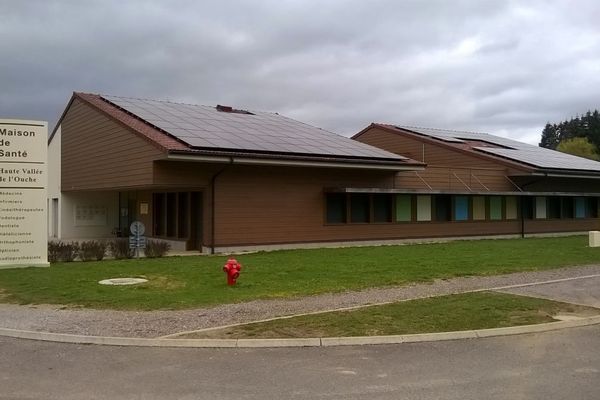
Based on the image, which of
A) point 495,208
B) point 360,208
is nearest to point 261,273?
point 360,208

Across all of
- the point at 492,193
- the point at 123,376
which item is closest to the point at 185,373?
the point at 123,376

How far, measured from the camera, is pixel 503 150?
35594mm

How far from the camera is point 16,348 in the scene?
8.02 metres

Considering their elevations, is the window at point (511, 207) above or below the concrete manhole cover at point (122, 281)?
above

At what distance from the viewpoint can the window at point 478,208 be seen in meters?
29.3

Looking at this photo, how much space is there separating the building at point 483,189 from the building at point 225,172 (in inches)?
47.0

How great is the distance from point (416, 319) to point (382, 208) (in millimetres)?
16741

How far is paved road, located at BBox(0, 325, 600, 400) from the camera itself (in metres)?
6.04

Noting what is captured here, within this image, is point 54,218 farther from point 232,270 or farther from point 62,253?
point 232,270

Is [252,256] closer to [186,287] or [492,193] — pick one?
[186,287]

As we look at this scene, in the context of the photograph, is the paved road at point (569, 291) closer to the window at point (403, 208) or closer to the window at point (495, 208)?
the window at point (403, 208)

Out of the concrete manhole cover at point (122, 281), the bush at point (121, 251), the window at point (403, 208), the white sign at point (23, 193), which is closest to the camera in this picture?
the concrete manhole cover at point (122, 281)

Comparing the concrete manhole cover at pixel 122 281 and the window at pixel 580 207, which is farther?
the window at pixel 580 207

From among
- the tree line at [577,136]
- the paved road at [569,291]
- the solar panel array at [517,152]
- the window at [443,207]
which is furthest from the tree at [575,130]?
the paved road at [569,291]
